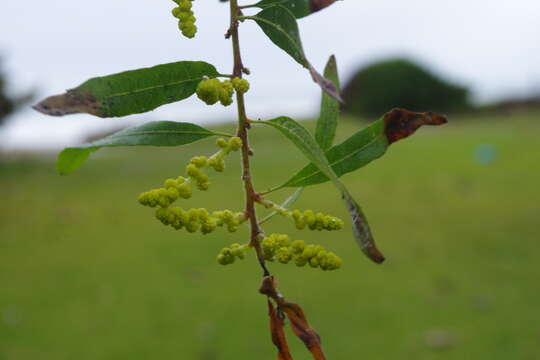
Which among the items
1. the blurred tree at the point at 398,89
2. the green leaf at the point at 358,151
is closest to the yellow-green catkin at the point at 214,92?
the green leaf at the point at 358,151

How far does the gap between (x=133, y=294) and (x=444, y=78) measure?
10.6 m

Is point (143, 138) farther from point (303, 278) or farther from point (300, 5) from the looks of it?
point (303, 278)

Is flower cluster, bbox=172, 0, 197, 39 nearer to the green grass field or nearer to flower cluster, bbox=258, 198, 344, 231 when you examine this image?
flower cluster, bbox=258, 198, 344, 231

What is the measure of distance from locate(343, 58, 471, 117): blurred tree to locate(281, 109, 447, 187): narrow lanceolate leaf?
12237 millimetres

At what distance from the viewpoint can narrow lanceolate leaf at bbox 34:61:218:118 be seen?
1.29 ft

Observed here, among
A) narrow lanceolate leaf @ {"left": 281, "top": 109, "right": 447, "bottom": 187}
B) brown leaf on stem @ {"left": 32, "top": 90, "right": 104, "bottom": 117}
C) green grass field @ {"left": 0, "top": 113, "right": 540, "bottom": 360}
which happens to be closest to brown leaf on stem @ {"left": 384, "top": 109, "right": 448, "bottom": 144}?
narrow lanceolate leaf @ {"left": 281, "top": 109, "right": 447, "bottom": 187}

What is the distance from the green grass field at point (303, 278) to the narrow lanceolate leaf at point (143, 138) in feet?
9.33

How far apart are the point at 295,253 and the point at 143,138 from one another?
0.14 m

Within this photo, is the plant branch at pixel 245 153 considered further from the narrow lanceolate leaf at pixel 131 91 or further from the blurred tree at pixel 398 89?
the blurred tree at pixel 398 89

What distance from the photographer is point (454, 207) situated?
5379mm

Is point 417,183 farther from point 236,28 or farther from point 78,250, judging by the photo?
point 236,28

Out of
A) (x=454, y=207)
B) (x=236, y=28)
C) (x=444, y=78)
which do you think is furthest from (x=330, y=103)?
(x=444, y=78)

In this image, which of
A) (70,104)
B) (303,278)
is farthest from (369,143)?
(303,278)

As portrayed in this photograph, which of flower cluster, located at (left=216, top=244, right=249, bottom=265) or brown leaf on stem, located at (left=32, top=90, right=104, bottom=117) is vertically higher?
brown leaf on stem, located at (left=32, top=90, right=104, bottom=117)
